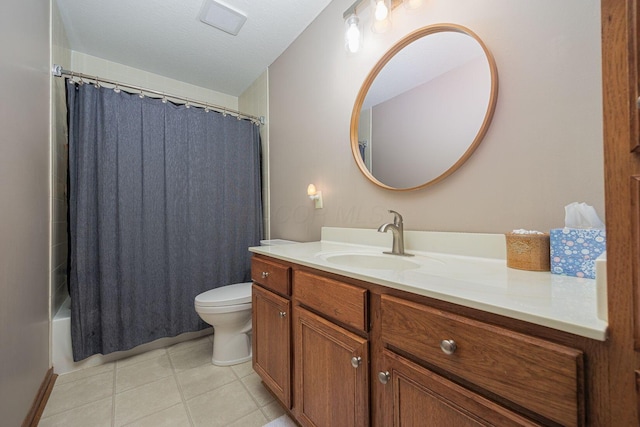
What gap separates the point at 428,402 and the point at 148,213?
1986mm

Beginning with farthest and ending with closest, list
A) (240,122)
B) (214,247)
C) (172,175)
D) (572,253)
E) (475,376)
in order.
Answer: (240,122) < (214,247) < (172,175) < (572,253) < (475,376)

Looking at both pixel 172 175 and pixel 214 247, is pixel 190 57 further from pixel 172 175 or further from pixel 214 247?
pixel 214 247

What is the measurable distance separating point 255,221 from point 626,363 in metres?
2.18

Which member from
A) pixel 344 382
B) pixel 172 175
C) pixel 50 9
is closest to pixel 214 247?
pixel 172 175

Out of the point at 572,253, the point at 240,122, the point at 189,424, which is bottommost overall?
the point at 189,424

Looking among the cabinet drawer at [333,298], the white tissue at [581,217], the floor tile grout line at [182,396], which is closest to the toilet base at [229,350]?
the floor tile grout line at [182,396]

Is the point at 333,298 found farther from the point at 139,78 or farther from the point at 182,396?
the point at 139,78

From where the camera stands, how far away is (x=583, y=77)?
723mm

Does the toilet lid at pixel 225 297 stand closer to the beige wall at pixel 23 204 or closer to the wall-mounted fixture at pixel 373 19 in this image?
the beige wall at pixel 23 204

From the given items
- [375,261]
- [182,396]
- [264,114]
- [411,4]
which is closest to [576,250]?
[375,261]

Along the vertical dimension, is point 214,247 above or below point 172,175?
below

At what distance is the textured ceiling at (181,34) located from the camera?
1.61m

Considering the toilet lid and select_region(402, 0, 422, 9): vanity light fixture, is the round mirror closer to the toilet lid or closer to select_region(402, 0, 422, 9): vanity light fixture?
select_region(402, 0, 422, 9): vanity light fixture

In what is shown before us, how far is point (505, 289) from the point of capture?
0.57 m
